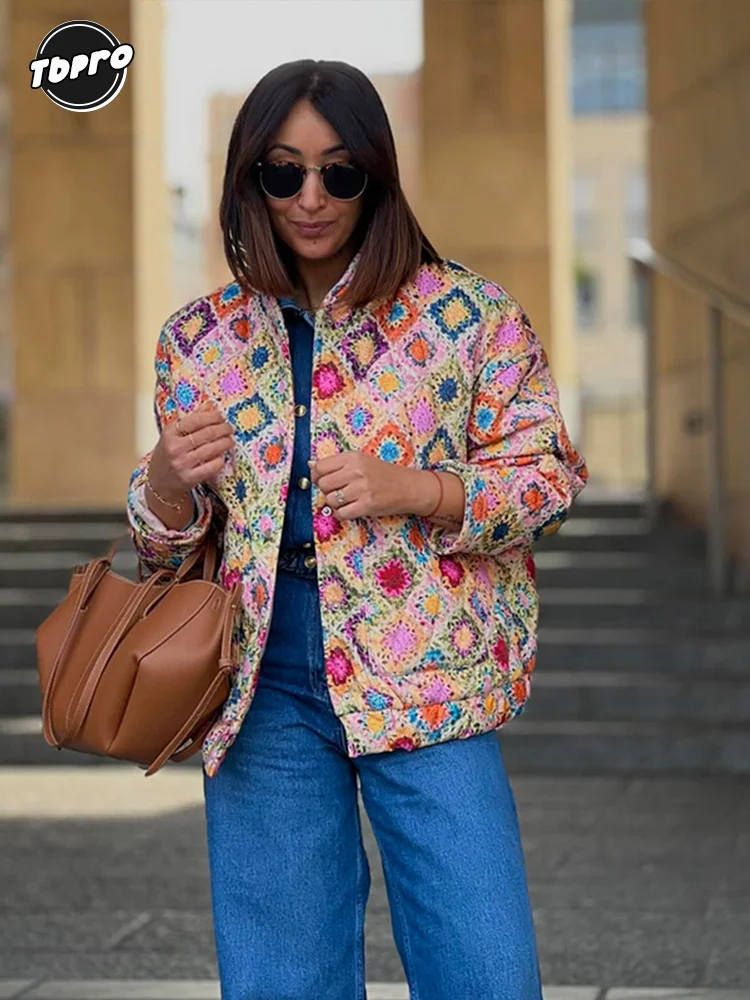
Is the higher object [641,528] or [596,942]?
[641,528]

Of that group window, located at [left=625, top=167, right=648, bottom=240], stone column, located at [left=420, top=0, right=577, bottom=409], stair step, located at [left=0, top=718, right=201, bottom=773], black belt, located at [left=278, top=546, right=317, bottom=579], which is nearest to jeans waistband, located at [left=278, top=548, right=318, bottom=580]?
black belt, located at [left=278, top=546, right=317, bottom=579]

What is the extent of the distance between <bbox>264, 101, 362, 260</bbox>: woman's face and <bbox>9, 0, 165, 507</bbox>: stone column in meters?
11.0

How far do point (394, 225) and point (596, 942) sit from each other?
2675 mm

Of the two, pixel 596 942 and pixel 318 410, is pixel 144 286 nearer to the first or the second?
pixel 596 942

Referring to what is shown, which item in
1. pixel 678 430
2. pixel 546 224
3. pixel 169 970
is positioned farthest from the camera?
pixel 546 224

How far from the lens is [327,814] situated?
254 cm

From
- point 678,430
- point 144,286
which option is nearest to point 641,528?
point 678,430

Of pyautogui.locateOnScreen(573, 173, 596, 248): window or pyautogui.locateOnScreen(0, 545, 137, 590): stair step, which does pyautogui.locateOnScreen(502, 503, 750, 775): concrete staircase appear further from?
pyautogui.locateOnScreen(573, 173, 596, 248): window

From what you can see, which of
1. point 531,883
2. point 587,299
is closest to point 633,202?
point 587,299

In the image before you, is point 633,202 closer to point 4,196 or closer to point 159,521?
point 4,196

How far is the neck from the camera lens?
265 cm

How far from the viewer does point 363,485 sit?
237 centimetres

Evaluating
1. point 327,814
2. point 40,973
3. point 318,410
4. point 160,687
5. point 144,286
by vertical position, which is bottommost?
point 40,973

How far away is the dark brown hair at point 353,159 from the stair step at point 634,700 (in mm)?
5694
